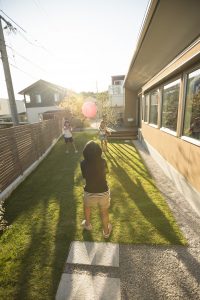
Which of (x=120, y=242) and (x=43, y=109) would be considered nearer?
(x=120, y=242)

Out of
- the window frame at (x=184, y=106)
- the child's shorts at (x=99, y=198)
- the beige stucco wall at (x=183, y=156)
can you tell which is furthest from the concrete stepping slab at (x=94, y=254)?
the window frame at (x=184, y=106)

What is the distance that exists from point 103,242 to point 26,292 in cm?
141

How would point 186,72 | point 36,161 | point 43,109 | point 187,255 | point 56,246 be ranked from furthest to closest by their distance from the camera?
1. point 43,109
2. point 36,161
3. point 186,72
4. point 56,246
5. point 187,255

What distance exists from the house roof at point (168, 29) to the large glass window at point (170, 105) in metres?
0.92

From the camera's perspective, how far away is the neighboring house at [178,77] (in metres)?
2.96

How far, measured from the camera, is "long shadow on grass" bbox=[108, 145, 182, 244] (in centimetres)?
347

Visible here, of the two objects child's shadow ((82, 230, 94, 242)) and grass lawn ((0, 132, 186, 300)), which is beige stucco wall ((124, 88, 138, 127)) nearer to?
grass lawn ((0, 132, 186, 300))

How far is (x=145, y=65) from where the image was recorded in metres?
6.57

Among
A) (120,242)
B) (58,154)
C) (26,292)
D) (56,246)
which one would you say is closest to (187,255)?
(120,242)

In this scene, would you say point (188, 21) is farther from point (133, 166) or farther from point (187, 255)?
point (133, 166)

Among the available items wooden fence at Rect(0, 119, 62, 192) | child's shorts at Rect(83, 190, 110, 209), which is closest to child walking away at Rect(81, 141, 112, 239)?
child's shorts at Rect(83, 190, 110, 209)

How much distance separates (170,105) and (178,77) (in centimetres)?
115

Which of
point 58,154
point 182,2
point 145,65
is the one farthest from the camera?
point 58,154

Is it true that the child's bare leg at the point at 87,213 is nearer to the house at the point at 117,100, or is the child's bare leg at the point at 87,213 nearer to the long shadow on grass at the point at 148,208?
the long shadow on grass at the point at 148,208
